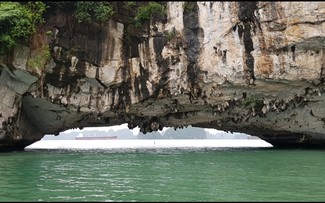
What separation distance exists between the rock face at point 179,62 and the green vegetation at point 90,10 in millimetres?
875

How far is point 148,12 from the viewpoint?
18.5m

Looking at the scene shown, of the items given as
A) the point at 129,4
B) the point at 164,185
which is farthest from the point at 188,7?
the point at 164,185

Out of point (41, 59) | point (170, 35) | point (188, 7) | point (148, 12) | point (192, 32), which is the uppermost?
point (188, 7)

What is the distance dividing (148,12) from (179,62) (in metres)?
2.96

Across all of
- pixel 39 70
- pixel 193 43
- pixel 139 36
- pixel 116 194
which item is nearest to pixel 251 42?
pixel 193 43

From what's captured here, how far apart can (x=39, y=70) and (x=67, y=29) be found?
2.48 meters

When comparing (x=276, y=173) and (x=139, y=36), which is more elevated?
(x=139, y=36)

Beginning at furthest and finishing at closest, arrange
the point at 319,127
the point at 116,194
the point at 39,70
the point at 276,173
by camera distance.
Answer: the point at 319,127
the point at 39,70
the point at 276,173
the point at 116,194

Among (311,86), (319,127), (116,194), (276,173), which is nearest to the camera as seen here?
(116,194)

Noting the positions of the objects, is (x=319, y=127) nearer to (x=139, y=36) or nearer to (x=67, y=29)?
(x=139, y=36)

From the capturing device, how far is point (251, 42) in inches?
709

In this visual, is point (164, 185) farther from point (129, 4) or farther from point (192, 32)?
point (129, 4)

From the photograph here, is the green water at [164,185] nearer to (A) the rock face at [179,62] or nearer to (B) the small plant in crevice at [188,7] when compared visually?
(A) the rock face at [179,62]

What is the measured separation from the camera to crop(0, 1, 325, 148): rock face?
17.7 metres
